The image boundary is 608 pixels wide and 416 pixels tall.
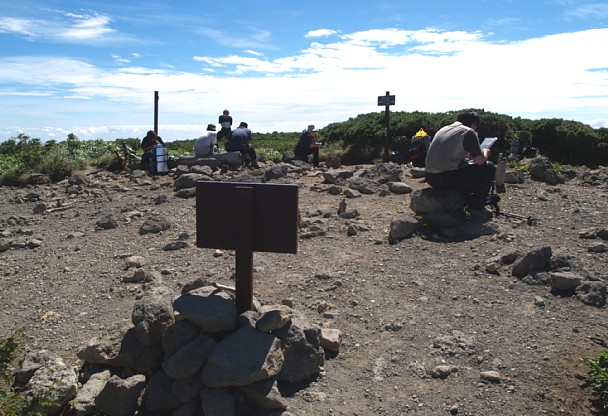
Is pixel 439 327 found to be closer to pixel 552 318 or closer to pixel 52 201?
pixel 552 318

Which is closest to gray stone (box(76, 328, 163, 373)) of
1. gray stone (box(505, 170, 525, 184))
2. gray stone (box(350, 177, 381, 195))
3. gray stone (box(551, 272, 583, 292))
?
gray stone (box(551, 272, 583, 292))

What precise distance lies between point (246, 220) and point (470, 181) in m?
4.84

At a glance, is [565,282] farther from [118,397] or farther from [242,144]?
[242,144]

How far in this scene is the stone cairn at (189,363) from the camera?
13.7 ft

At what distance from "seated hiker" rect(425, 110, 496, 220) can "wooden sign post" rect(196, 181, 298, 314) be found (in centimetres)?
437

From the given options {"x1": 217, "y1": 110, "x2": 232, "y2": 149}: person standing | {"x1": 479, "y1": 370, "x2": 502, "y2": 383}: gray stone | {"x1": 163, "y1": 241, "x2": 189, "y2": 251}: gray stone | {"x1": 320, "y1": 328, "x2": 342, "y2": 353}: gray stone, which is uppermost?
{"x1": 217, "y1": 110, "x2": 232, "y2": 149}: person standing

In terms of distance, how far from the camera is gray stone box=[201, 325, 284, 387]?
13.4 feet

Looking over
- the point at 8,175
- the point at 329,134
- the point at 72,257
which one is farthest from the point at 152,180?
the point at 329,134

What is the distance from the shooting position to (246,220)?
4.66 m

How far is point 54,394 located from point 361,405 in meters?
2.28

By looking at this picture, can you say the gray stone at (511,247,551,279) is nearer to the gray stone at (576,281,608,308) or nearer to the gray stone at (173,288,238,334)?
the gray stone at (576,281,608,308)

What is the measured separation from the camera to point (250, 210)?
464 cm

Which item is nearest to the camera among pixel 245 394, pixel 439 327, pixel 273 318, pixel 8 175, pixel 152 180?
pixel 245 394

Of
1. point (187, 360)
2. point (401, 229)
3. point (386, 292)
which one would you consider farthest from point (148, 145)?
point (187, 360)
